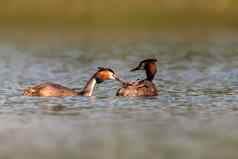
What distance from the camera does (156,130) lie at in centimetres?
1628

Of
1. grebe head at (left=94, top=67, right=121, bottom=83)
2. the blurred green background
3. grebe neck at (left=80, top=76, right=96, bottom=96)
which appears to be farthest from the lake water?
the blurred green background

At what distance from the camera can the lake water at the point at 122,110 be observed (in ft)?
48.7

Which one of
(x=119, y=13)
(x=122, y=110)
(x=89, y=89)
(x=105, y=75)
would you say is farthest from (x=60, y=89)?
(x=119, y=13)

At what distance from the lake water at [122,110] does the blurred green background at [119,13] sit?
9875 mm

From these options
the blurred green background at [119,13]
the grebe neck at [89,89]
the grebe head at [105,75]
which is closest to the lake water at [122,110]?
the grebe neck at [89,89]

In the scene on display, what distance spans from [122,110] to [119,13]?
27556 millimetres

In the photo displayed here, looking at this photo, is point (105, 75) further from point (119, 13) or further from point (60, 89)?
point (119, 13)

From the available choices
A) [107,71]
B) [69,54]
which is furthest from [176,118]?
[69,54]

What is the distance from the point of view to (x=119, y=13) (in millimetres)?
46031

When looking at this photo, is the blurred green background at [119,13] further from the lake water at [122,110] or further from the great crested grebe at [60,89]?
the great crested grebe at [60,89]

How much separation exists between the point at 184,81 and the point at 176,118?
6.92 metres

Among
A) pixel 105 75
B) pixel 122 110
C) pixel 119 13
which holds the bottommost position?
pixel 122 110

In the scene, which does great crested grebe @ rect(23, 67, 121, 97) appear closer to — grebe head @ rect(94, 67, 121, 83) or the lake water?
grebe head @ rect(94, 67, 121, 83)

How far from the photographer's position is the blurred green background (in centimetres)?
4331
